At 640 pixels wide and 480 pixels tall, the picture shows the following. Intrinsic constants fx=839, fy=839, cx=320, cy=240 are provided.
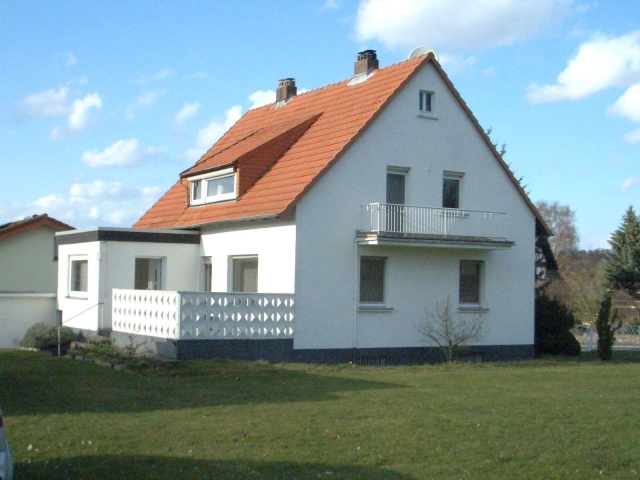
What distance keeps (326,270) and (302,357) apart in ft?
7.31

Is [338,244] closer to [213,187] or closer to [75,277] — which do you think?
[213,187]

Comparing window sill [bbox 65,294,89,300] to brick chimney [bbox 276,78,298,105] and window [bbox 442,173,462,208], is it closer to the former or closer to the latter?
brick chimney [bbox 276,78,298,105]

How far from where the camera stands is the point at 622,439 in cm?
1042

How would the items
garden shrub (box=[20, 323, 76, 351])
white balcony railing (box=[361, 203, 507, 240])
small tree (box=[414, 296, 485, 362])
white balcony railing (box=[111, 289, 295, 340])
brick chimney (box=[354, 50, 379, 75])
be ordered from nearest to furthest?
white balcony railing (box=[111, 289, 295, 340])
white balcony railing (box=[361, 203, 507, 240])
garden shrub (box=[20, 323, 76, 351])
small tree (box=[414, 296, 485, 362])
brick chimney (box=[354, 50, 379, 75])

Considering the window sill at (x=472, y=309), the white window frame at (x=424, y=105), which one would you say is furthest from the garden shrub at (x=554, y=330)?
the white window frame at (x=424, y=105)

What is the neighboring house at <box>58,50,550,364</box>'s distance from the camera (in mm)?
20281

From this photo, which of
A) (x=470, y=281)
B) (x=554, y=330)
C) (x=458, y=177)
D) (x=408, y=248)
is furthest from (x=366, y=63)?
(x=554, y=330)

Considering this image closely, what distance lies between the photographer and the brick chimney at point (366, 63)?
25562mm

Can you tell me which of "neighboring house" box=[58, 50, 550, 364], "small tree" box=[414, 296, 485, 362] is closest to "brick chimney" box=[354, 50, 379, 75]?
"neighboring house" box=[58, 50, 550, 364]

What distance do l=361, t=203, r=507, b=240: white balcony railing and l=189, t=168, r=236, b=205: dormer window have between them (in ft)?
14.6

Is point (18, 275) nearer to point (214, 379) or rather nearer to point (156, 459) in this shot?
point (214, 379)

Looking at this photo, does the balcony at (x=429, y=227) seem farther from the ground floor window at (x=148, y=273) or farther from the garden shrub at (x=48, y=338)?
the garden shrub at (x=48, y=338)

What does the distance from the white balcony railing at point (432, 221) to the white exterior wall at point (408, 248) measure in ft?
1.44

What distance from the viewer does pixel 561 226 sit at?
78.8m
